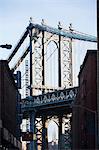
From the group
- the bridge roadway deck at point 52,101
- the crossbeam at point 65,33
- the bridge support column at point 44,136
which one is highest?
the crossbeam at point 65,33

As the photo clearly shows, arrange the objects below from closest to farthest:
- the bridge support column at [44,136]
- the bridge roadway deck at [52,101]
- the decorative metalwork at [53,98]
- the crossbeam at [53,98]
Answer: the decorative metalwork at [53,98] → the crossbeam at [53,98] → the bridge roadway deck at [52,101] → the bridge support column at [44,136]

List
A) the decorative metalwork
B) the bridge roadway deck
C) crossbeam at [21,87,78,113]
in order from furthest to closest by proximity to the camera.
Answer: the bridge roadway deck
crossbeam at [21,87,78,113]
the decorative metalwork

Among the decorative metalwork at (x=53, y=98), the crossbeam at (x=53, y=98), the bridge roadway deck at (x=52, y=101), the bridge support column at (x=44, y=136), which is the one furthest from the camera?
the bridge support column at (x=44, y=136)

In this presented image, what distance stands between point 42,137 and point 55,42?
30840 millimetres

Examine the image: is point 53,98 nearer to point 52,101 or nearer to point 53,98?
point 53,98

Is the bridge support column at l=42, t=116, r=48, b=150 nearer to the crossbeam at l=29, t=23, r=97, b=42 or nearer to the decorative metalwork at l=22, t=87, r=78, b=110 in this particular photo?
the decorative metalwork at l=22, t=87, r=78, b=110

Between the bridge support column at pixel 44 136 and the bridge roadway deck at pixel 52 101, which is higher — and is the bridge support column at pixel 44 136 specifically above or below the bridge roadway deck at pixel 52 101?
below

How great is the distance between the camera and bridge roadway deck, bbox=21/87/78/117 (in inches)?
5305

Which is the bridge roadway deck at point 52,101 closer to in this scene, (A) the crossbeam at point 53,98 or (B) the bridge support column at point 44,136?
(A) the crossbeam at point 53,98

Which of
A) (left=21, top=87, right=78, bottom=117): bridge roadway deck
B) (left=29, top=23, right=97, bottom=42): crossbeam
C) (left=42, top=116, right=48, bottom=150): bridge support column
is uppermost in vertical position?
(left=29, top=23, right=97, bottom=42): crossbeam

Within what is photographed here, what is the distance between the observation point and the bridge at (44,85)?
13688 cm

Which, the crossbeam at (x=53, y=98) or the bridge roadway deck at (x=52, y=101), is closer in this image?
the crossbeam at (x=53, y=98)

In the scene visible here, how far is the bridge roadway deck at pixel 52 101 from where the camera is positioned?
442 ft

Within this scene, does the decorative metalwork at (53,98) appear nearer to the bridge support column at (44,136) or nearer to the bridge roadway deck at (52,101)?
the bridge roadway deck at (52,101)
